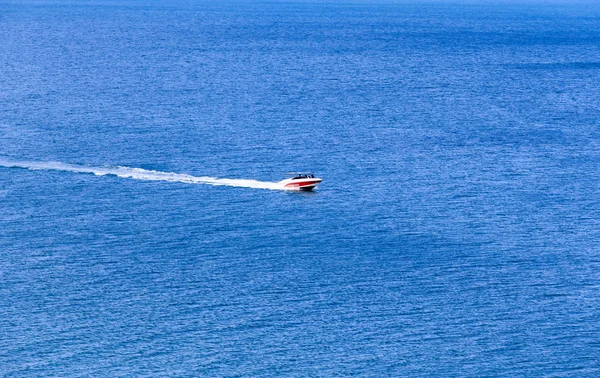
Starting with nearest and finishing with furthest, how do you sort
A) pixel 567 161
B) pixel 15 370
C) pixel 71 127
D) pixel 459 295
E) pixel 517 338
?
1. pixel 15 370
2. pixel 517 338
3. pixel 459 295
4. pixel 567 161
5. pixel 71 127

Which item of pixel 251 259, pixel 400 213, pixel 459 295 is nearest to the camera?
pixel 459 295

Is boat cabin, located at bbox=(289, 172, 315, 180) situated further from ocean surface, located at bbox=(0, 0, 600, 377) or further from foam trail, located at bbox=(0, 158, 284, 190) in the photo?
foam trail, located at bbox=(0, 158, 284, 190)

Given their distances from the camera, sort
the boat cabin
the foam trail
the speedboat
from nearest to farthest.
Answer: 1. the speedboat
2. the foam trail
3. the boat cabin

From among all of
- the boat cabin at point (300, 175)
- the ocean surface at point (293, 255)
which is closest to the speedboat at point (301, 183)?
the boat cabin at point (300, 175)

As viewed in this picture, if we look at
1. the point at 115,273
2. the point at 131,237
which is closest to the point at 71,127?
the point at 131,237

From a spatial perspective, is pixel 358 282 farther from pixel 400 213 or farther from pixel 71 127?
pixel 71 127

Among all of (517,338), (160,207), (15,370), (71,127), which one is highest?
(71,127)

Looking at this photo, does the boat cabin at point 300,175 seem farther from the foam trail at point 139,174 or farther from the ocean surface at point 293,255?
the foam trail at point 139,174

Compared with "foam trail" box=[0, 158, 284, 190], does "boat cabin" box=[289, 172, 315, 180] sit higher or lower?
higher

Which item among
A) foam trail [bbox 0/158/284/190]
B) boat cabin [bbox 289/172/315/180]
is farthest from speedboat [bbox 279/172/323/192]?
foam trail [bbox 0/158/284/190]
